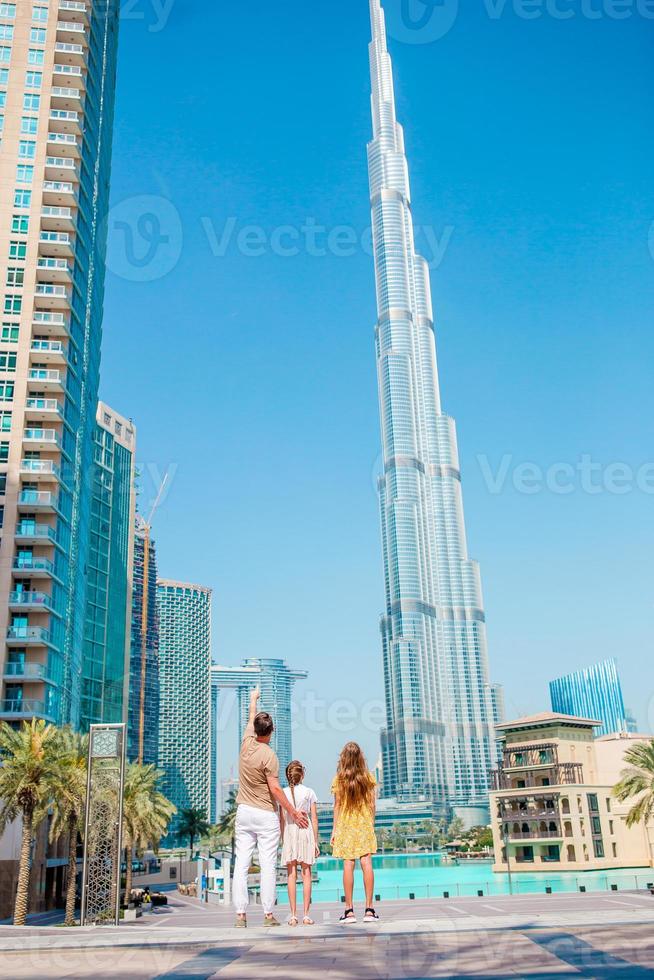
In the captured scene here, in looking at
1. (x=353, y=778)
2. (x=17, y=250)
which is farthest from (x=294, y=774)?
(x=17, y=250)

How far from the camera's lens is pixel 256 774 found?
8859 mm

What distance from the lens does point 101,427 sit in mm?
115250

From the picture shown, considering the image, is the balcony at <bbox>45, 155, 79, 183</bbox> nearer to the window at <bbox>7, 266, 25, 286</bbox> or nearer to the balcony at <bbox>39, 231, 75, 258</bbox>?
the balcony at <bbox>39, 231, 75, 258</bbox>

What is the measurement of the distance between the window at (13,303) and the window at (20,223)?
514 cm

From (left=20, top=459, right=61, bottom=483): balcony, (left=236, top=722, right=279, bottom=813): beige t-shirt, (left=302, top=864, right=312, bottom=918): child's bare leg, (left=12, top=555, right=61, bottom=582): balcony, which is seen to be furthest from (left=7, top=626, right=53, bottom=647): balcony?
(left=236, top=722, right=279, bottom=813): beige t-shirt

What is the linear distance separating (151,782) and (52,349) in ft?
101

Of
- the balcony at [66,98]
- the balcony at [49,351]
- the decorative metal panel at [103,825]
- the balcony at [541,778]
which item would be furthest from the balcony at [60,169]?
the balcony at [541,778]

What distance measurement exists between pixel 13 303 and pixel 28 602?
72.0ft

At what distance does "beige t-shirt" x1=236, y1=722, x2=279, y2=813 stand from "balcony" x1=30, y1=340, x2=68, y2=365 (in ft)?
194

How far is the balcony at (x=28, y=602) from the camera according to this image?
58.1 m

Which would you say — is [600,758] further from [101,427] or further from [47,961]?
[47,961]

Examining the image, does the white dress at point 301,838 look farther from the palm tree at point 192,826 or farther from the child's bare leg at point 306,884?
the palm tree at point 192,826

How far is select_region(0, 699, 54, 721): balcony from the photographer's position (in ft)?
183

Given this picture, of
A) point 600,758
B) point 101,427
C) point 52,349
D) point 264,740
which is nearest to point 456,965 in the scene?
point 264,740
